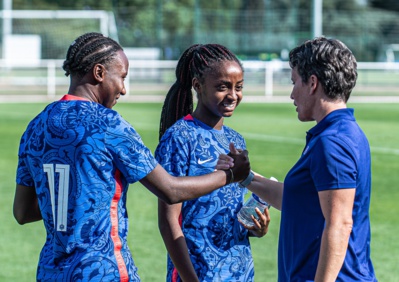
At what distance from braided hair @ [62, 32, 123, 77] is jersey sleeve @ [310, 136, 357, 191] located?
983 mm

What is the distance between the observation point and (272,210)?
10.6 m

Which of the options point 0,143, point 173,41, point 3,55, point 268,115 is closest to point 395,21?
point 173,41

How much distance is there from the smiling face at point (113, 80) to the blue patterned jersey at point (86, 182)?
0.15 m

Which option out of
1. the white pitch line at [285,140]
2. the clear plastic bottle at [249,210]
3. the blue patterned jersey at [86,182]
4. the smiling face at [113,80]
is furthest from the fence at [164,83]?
the blue patterned jersey at [86,182]

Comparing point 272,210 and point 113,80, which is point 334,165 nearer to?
point 113,80

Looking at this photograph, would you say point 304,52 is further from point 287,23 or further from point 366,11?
point 366,11

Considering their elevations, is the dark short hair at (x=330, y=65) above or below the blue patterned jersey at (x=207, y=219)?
above

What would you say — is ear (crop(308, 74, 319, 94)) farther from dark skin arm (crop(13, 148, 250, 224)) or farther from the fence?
the fence

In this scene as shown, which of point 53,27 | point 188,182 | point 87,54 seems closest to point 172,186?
point 188,182

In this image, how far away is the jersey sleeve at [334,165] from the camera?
328 cm

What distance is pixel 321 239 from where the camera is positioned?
3.36 meters

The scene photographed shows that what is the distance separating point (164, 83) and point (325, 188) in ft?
131

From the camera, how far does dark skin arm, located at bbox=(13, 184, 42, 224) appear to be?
12.5 feet

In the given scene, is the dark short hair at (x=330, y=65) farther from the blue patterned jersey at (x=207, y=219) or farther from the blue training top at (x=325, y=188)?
the blue patterned jersey at (x=207, y=219)
